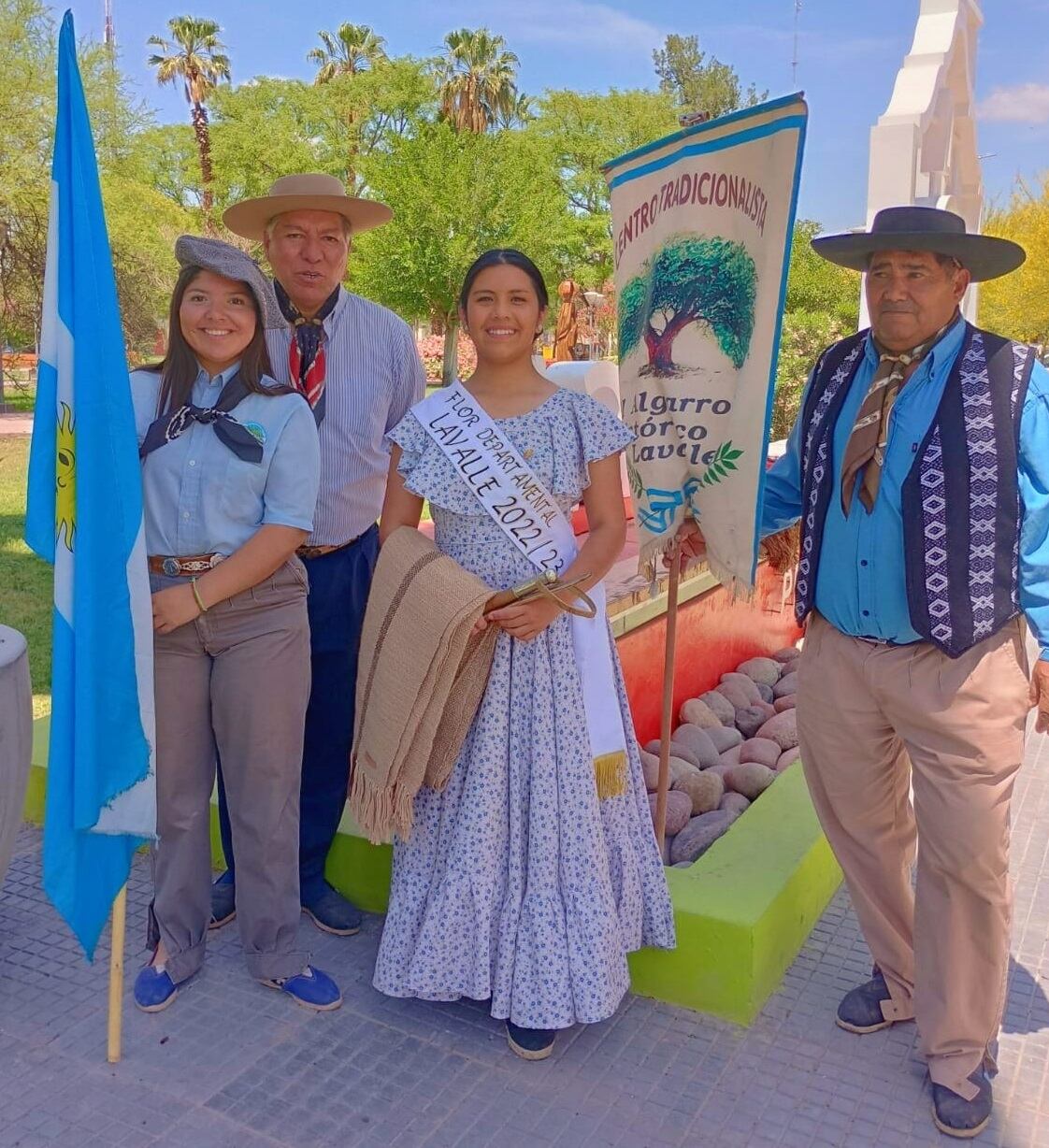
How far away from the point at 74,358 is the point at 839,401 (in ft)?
6.26

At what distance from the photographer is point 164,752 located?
117 inches

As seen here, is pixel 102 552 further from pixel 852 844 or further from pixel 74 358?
pixel 852 844

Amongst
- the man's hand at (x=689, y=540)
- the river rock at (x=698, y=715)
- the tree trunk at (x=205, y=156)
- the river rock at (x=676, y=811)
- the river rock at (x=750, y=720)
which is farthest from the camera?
the tree trunk at (x=205, y=156)

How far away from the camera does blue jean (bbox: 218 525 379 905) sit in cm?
341

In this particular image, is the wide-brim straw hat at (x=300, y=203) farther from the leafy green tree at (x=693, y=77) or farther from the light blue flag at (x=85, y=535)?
the leafy green tree at (x=693, y=77)

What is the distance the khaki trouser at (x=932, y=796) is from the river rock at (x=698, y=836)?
0.97 metres

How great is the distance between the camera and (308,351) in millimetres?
3369

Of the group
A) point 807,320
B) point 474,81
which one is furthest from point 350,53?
point 807,320

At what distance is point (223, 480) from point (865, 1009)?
7.42 feet

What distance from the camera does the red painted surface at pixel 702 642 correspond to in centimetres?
495

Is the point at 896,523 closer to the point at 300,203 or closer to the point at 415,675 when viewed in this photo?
the point at 415,675

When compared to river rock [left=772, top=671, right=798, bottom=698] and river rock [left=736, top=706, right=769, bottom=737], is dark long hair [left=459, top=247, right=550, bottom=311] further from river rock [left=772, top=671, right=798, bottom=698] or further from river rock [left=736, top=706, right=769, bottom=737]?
river rock [left=772, top=671, right=798, bottom=698]

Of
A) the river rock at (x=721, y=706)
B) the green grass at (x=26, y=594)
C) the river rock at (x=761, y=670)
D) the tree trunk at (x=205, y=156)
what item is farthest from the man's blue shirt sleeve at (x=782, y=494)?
the tree trunk at (x=205, y=156)

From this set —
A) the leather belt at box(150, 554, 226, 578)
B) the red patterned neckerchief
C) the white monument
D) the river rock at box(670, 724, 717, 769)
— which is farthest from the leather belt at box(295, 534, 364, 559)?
the white monument
